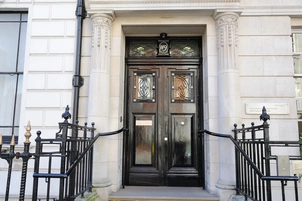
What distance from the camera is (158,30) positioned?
17.5ft

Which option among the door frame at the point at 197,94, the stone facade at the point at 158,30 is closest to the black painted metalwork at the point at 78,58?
the stone facade at the point at 158,30

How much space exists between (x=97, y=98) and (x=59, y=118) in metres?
0.97

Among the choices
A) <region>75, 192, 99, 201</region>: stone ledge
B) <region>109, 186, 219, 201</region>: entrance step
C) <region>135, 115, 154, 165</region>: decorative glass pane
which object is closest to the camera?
<region>75, 192, 99, 201</region>: stone ledge

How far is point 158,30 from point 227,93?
200 cm

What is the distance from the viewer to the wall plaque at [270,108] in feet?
15.6

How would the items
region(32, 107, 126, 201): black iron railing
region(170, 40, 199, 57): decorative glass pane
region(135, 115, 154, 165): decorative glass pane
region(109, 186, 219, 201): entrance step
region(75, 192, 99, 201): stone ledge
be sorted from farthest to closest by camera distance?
region(170, 40, 199, 57): decorative glass pane, region(135, 115, 154, 165): decorative glass pane, region(109, 186, 219, 201): entrance step, region(75, 192, 99, 201): stone ledge, region(32, 107, 126, 201): black iron railing

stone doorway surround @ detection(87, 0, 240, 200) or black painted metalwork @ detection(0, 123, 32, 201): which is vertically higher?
stone doorway surround @ detection(87, 0, 240, 200)

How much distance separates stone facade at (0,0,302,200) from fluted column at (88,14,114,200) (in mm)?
18

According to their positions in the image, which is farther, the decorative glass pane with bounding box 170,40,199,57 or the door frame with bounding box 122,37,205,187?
the decorative glass pane with bounding box 170,40,199,57

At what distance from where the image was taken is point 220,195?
168 inches

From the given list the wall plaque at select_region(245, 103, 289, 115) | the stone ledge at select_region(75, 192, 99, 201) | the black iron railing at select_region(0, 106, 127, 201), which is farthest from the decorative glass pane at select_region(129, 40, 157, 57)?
the stone ledge at select_region(75, 192, 99, 201)

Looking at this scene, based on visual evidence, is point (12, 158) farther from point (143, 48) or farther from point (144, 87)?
point (143, 48)

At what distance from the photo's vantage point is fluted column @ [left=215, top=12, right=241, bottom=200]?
4.35 meters

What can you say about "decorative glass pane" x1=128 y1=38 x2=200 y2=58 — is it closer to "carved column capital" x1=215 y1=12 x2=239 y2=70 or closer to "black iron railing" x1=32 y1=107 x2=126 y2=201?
"carved column capital" x1=215 y1=12 x2=239 y2=70
